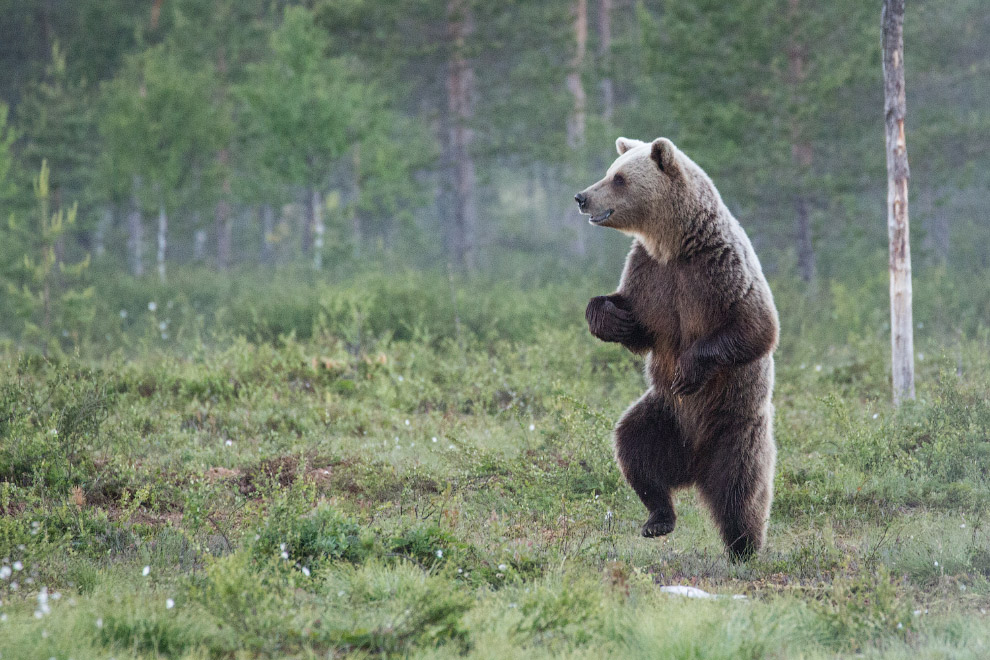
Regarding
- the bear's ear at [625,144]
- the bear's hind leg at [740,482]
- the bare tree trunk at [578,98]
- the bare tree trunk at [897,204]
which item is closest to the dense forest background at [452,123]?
the bare tree trunk at [578,98]

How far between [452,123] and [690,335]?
66.1ft

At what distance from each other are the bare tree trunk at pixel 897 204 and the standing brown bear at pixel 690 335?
4.03 m

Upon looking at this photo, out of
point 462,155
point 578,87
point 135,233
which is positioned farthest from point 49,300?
point 135,233

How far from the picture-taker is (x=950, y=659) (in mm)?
3855

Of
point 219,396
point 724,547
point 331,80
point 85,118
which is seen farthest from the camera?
point 85,118

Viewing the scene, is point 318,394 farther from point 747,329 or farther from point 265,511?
point 747,329

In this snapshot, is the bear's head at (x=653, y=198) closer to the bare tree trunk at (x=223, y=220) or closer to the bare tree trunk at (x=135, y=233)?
the bare tree trunk at (x=223, y=220)

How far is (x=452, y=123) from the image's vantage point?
81.0ft

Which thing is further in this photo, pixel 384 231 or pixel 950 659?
pixel 384 231

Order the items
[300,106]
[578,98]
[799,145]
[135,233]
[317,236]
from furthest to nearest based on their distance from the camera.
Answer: [135,233] < [578,98] < [317,236] < [300,106] < [799,145]

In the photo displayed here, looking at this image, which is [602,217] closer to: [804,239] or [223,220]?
[804,239]

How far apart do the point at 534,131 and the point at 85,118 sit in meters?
13.8

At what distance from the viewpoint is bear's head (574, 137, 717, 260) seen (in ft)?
17.6

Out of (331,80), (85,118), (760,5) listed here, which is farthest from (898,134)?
(85,118)
